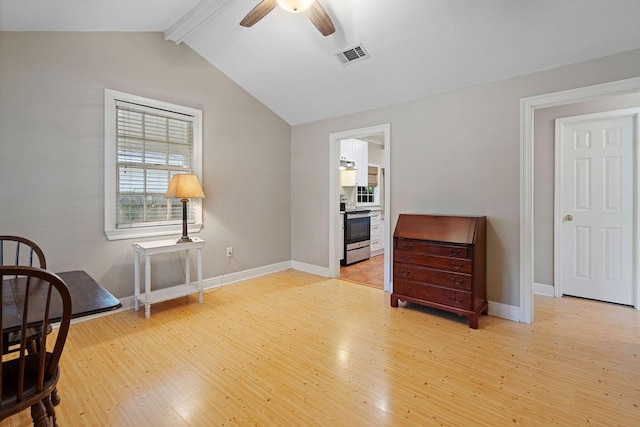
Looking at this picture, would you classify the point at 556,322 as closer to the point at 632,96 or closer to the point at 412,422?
the point at 412,422

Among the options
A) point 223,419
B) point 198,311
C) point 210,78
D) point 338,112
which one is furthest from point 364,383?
point 210,78

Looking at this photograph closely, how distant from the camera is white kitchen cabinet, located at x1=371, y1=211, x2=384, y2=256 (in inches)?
247

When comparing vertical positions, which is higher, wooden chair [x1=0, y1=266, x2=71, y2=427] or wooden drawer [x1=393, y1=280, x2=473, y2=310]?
wooden chair [x1=0, y1=266, x2=71, y2=427]

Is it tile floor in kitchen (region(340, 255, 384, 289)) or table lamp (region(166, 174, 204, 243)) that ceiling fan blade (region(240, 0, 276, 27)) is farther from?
tile floor in kitchen (region(340, 255, 384, 289))

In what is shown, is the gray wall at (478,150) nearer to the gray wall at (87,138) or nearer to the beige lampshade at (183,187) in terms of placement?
the gray wall at (87,138)

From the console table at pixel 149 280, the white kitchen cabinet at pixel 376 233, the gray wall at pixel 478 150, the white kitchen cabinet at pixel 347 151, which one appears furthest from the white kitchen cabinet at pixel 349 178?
the console table at pixel 149 280

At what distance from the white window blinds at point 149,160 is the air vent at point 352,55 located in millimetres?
1899

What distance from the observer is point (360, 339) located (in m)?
2.61

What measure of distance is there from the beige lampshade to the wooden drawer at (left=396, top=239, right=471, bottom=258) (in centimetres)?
221

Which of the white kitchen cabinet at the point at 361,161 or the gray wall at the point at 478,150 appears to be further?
the white kitchen cabinet at the point at 361,161

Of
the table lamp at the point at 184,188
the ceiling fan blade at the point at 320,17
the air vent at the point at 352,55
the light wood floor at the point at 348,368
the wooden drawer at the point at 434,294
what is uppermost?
the air vent at the point at 352,55

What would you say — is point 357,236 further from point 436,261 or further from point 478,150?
point 478,150

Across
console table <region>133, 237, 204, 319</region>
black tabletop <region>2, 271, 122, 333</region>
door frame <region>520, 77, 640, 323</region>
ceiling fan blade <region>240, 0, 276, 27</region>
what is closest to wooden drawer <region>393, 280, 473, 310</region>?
door frame <region>520, 77, 640, 323</region>

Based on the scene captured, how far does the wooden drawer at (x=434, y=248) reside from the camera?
2.87 m
